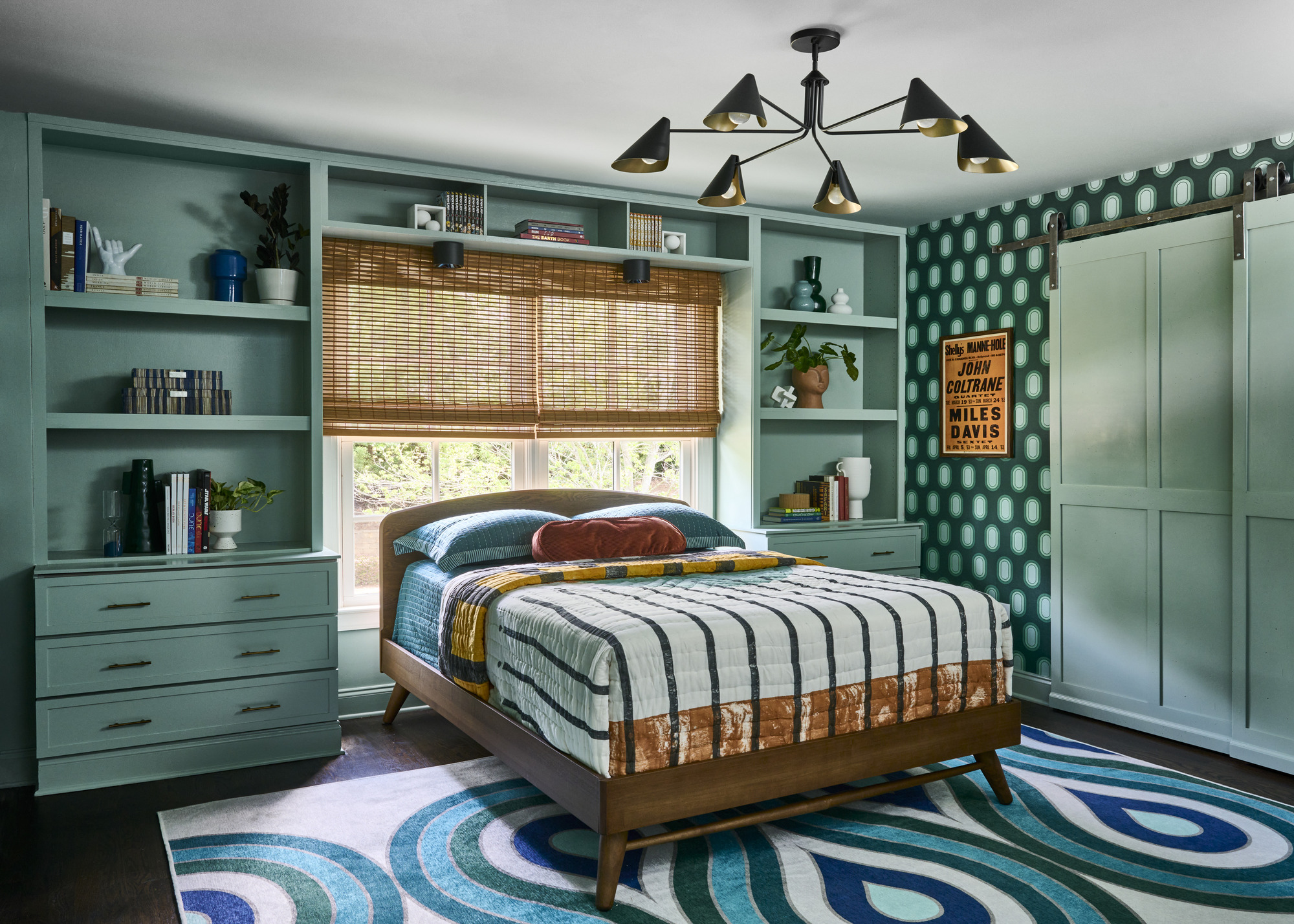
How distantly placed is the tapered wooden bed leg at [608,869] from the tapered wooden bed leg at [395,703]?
1815 millimetres

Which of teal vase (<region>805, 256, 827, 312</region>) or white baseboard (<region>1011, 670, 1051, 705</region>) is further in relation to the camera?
teal vase (<region>805, 256, 827, 312</region>)

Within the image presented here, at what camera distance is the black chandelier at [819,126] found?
2451mm

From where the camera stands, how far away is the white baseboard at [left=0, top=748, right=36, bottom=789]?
330 cm

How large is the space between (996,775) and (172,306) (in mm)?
3347

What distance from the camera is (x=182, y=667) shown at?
3414 millimetres

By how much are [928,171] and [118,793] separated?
13.2 ft

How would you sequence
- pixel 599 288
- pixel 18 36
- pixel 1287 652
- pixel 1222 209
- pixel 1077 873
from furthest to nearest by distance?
pixel 599 288 < pixel 1222 209 < pixel 1287 652 < pixel 18 36 < pixel 1077 873

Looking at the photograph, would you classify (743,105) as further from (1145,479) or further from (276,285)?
(1145,479)

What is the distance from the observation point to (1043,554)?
15.4 feet

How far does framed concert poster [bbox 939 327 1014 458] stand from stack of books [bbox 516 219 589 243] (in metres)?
2.14

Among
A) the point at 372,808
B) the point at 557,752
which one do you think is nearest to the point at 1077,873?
the point at 557,752

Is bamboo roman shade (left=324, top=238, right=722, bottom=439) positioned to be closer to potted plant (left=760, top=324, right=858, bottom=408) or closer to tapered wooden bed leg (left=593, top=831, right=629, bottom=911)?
potted plant (left=760, top=324, right=858, bottom=408)

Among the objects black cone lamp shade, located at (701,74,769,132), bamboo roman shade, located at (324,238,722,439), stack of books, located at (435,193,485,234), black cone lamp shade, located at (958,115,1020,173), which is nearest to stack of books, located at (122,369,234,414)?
bamboo roman shade, located at (324,238,722,439)

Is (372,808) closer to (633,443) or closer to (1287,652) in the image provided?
(633,443)
